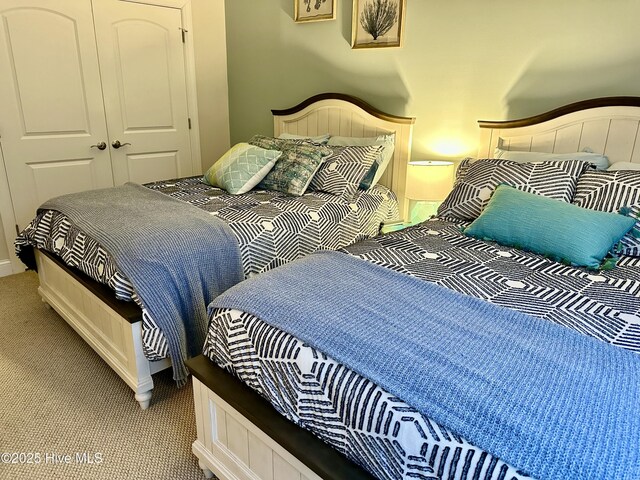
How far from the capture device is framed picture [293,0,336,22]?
10.6 feet

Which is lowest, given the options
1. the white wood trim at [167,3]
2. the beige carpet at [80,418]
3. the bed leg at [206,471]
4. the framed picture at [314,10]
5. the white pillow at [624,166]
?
the beige carpet at [80,418]

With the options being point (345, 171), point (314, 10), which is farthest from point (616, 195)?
point (314, 10)

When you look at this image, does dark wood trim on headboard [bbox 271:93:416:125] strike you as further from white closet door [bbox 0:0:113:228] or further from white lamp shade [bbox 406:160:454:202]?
white closet door [bbox 0:0:113:228]

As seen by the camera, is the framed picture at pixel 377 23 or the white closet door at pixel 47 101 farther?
the white closet door at pixel 47 101

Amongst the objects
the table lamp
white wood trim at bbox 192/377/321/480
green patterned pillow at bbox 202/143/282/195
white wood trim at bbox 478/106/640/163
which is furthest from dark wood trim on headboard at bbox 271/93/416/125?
white wood trim at bbox 192/377/321/480

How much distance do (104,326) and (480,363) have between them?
174cm

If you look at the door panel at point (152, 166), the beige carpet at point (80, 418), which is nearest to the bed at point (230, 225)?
the beige carpet at point (80, 418)

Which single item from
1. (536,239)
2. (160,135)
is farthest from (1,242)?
(536,239)

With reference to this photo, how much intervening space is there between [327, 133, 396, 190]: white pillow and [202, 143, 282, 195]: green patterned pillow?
0.53 meters

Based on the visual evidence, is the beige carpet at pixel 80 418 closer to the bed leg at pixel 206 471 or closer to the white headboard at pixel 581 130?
the bed leg at pixel 206 471

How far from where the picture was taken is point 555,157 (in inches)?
87.4

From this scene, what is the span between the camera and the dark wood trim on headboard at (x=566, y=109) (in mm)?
2125

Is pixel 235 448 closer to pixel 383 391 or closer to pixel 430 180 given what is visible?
pixel 383 391

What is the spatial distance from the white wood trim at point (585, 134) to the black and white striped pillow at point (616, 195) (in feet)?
1.17
